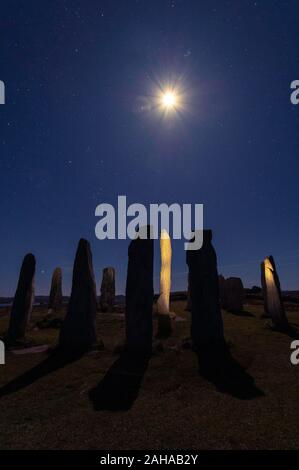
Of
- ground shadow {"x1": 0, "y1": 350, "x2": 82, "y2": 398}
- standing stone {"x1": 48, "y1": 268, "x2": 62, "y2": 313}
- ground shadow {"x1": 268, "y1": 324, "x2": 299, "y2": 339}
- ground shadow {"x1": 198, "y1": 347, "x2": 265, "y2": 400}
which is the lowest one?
ground shadow {"x1": 0, "y1": 350, "x2": 82, "y2": 398}

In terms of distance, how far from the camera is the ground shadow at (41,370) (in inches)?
320

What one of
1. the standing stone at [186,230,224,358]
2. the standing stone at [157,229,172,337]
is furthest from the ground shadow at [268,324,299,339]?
the standing stone at [157,229,172,337]

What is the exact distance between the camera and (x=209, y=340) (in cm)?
1194

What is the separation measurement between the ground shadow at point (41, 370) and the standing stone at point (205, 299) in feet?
16.8

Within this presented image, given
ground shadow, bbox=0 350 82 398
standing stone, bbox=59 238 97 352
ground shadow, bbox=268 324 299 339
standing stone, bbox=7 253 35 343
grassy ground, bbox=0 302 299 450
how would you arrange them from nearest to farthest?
grassy ground, bbox=0 302 299 450 → ground shadow, bbox=0 350 82 398 → standing stone, bbox=59 238 97 352 → standing stone, bbox=7 253 35 343 → ground shadow, bbox=268 324 299 339

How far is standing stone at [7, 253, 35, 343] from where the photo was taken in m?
13.4

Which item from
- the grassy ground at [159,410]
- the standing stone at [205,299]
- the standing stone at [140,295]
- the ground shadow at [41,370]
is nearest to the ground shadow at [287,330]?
the grassy ground at [159,410]

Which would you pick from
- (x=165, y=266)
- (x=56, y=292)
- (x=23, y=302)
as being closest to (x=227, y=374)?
(x=165, y=266)

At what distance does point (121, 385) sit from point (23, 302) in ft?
27.1

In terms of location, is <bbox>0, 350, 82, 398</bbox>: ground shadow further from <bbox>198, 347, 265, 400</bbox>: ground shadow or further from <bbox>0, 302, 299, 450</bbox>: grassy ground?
<bbox>198, 347, 265, 400</bbox>: ground shadow

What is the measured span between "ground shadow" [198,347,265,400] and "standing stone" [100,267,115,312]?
613 inches
